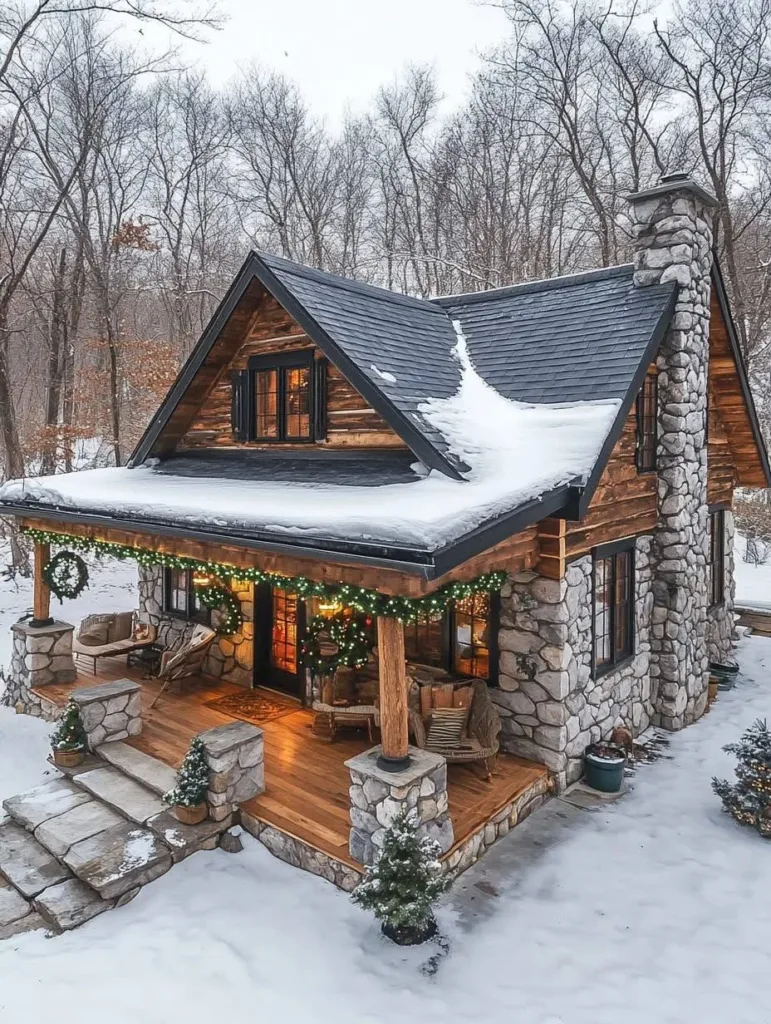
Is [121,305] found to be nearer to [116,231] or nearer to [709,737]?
[116,231]

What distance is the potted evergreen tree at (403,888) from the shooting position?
4809 millimetres

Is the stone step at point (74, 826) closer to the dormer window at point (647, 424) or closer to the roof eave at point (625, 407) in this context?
the roof eave at point (625, 407)

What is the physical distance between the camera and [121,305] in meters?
23.5

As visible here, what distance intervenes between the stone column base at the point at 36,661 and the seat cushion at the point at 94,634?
4.06 ft

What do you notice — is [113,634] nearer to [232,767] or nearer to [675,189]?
[232,767]

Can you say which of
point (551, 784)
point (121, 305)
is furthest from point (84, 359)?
point (551, 784)

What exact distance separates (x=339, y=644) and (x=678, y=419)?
17.1 ft

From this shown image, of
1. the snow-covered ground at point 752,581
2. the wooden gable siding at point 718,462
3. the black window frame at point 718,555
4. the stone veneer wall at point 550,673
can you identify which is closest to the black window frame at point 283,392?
the stone veneer wall at point 550,673

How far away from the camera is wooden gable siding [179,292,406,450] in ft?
26.5

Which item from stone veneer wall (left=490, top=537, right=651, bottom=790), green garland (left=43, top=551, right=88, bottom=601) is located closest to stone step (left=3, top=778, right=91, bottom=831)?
green garland (left=43, top=551, right=88, bottom=601)

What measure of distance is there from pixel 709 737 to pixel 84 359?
26340 mm

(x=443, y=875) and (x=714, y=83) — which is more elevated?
(x=714, y=83)

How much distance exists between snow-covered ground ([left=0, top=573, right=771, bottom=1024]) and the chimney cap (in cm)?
741

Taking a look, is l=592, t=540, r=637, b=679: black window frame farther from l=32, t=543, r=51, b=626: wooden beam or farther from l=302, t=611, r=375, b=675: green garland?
l=32, t=543, r=51, b=626: wooden beam
